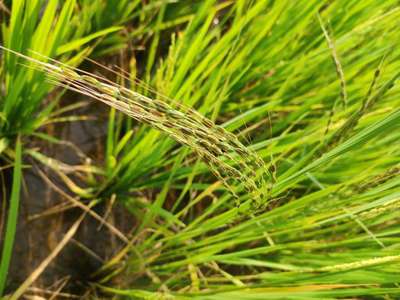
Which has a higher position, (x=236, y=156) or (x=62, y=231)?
(x=236, y=156)

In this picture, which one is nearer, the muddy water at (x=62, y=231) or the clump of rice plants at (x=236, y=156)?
the clump of rice plants at (x=236, y=156)

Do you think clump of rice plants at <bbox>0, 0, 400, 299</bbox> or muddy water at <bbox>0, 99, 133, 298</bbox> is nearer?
clump of rice plants at <bbox>0, 0, 400, 299</bbox>

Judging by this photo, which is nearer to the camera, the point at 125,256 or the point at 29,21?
the point at 29,21

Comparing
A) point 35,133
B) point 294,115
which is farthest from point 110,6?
point 294,115

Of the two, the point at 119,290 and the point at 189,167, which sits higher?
the point at 189,167

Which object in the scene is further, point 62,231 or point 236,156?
point 62,231

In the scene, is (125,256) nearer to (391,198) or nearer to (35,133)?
(35,133)

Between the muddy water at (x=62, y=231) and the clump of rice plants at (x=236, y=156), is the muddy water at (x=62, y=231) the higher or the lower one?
the lower one

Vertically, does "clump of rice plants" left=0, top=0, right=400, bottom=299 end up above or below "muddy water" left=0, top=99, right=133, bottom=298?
above
